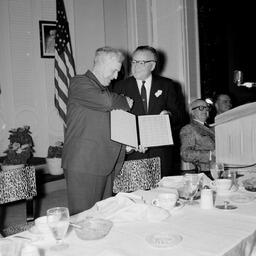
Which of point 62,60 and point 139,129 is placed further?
point 62,60

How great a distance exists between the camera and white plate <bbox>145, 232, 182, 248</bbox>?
3.66ft

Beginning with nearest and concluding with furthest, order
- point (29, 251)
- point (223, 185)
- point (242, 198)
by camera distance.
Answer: point (29, 251) < point (242, 198) < point (223, 185)

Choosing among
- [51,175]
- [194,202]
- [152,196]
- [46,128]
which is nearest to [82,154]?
[152,196]

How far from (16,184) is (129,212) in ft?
6.59

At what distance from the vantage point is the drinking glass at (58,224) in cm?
111

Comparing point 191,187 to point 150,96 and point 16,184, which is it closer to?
point 150,96

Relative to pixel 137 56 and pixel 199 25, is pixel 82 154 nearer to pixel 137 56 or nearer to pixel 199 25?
pixel 137 56

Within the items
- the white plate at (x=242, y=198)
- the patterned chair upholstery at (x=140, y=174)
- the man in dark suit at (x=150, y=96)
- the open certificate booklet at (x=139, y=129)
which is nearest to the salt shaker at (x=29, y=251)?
the white plate at (x=242, y=198)

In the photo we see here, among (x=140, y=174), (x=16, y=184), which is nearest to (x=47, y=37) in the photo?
(x=16, y=184)

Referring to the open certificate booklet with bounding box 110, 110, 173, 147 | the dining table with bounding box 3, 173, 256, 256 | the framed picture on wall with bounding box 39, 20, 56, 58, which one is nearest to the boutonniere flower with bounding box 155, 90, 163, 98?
the open certificate booklet with bounding box 110, 110, 173, 147

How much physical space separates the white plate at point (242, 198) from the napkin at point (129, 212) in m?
0.38

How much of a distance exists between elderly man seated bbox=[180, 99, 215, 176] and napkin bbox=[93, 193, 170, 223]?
6.50ft

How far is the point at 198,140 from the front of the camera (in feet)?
11.8

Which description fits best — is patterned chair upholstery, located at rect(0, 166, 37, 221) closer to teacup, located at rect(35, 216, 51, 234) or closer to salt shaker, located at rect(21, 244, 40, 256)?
teacup, located at rect(35, 216, 51, 234)
